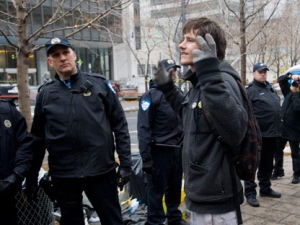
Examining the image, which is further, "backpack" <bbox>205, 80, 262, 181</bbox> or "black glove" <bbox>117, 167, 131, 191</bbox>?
"black glove" <bbox>117, 167, 131, 191</bbox>

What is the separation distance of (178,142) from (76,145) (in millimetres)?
1465

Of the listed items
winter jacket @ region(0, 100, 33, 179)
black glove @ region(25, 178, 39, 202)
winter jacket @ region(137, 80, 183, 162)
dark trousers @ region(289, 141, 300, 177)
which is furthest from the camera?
dark trousers @ region(289, 141, 300, 177)

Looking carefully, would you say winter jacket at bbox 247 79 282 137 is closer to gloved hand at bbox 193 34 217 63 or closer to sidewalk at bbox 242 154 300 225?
sidewalk at bbox 242 154 300 225

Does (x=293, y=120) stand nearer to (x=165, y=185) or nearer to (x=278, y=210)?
(x=278, y=210)

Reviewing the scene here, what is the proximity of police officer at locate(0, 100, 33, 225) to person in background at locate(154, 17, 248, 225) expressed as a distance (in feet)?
4.88

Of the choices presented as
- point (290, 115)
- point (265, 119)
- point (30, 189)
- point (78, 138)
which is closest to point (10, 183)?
point (30, 189)

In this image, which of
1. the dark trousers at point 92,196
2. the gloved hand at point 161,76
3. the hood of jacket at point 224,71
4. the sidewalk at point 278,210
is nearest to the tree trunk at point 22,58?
the dark trousers at point 92,196

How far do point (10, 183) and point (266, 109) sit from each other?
378 centimetres

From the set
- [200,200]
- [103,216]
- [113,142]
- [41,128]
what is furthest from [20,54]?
[200,200]

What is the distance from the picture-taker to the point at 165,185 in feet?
13.4

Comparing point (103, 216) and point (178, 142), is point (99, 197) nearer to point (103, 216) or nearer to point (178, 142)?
point (103, 216)

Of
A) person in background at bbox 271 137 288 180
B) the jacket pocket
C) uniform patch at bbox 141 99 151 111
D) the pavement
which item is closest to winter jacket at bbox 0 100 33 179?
uniform patch at bbox 141 99 151 111

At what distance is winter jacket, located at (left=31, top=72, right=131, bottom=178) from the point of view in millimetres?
2938

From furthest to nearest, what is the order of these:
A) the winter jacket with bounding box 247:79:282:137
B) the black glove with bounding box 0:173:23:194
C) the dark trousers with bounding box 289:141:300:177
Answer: the dark trousers with bounding box 289:141:300:177
the winter jacket with bounding box 247:79:282:137
the black glove with bounding box 0:173:23:194
